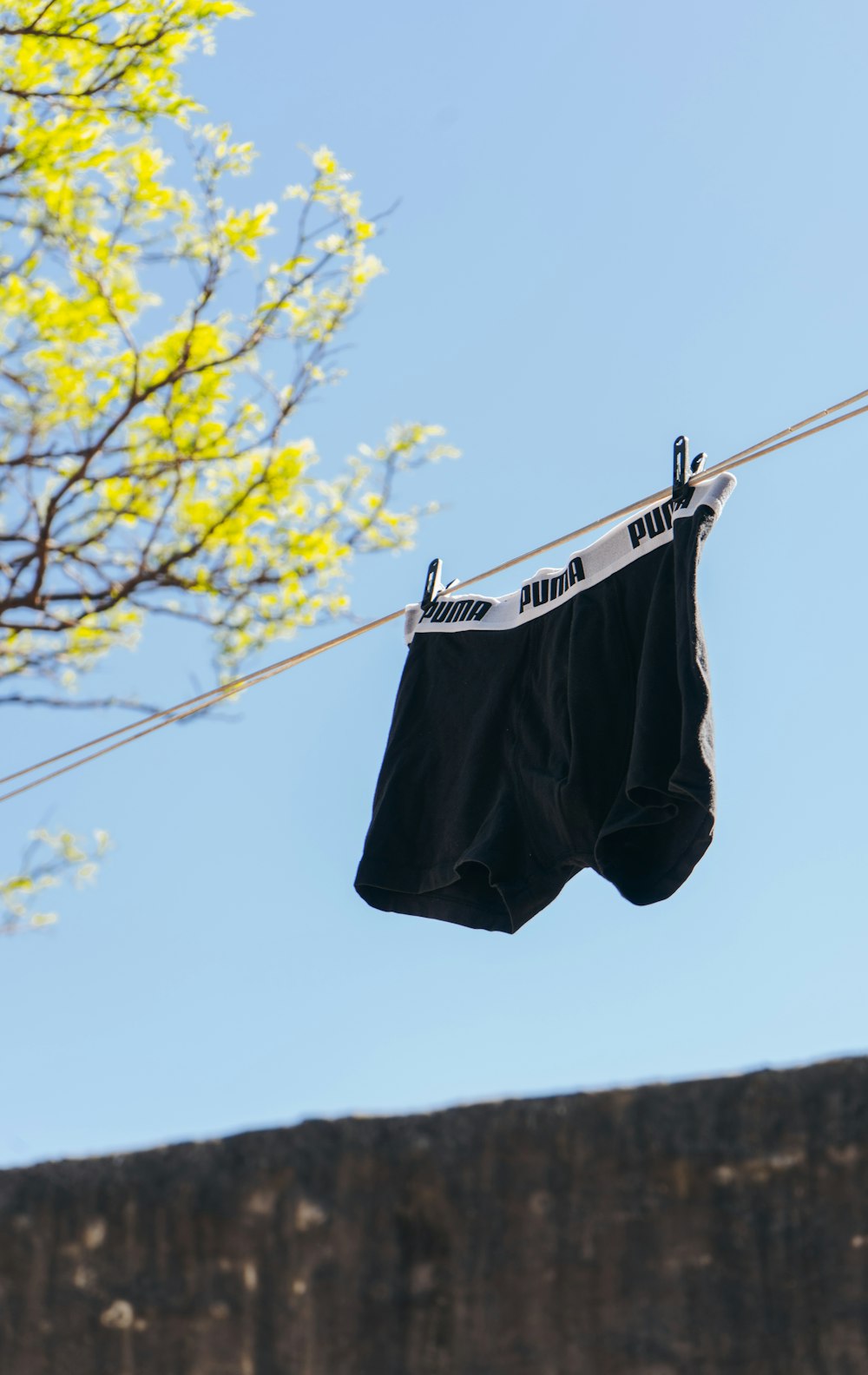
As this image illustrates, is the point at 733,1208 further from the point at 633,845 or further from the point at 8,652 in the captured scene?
the point at 8,652

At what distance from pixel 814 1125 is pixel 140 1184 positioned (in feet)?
2.06

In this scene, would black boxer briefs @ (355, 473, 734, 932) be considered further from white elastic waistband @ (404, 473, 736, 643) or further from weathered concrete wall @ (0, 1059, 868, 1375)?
weathered concrete wall @ (0, 1059, 868, 1375)

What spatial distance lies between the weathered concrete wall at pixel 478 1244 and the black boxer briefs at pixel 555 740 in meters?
1.06

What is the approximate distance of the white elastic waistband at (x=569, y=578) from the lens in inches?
96.7

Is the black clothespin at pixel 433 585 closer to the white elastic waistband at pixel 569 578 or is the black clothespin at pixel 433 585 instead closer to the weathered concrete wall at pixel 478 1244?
the white elastic waistband at pixel 569 578

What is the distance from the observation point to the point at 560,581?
9.15 ft

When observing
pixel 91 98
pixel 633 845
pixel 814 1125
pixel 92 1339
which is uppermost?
pixel 91 98

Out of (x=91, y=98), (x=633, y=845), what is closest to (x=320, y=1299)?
(x=633, y=845)

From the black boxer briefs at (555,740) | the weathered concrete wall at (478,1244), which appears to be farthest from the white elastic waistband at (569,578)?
the weathered concrete wall at (478,1244)

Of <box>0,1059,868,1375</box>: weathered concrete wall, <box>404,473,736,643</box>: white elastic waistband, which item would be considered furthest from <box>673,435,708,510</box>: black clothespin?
<box>0,1059,868,1375</box>: weathered concrete wall

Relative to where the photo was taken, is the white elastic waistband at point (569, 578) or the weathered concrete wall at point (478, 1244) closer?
the weathered concrete wall at point (478, 1244)

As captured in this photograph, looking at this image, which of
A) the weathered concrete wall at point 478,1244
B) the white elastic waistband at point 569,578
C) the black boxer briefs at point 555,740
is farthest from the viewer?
the white elastic waistband at point 569,578

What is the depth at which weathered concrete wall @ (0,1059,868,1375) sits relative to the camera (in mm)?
1088

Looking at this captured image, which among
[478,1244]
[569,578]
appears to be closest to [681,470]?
[569,578]
